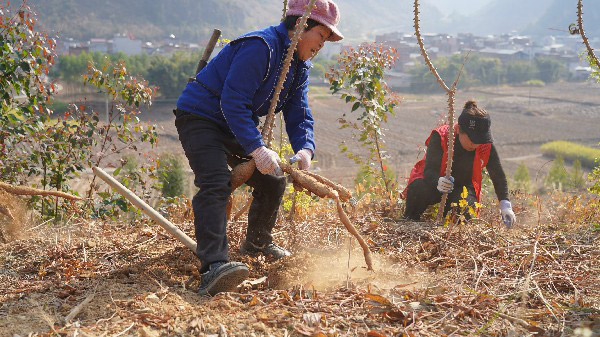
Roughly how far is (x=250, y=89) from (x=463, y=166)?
8.89ft

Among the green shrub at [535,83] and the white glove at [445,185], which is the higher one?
the white glove at [445,185]

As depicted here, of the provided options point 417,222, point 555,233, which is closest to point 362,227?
point 417,222

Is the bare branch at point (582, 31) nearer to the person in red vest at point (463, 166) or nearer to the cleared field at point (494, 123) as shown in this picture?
the person in red vest at point (463, 166)

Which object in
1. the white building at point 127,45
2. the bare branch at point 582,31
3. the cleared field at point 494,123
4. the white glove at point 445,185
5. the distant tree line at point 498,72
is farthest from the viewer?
the white building at point 127,45

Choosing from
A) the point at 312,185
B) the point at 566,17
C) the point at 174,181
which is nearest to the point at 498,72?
the point at 566,17

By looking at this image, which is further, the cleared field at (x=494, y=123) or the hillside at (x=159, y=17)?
the hillside at (x=159, y=17)

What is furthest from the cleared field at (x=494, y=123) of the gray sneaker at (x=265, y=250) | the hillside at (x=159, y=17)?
the hillside at (x=159, y=17)

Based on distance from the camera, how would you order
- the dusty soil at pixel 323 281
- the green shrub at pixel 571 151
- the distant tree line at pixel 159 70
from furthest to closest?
the distant tree line at pixel 159 70 < the green shrub at pixel 571 151 < the dusty soil at pixel 323 281

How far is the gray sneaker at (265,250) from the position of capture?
3.78 m

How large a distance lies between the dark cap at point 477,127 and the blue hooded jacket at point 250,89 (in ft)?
5.73

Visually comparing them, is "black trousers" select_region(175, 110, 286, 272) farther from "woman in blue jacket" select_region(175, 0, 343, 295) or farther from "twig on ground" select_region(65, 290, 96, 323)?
"twig on ground" select_region(65, 290, 96, 323)

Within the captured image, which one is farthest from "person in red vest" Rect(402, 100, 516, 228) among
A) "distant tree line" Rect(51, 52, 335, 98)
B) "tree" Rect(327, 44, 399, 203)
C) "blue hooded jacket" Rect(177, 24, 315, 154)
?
"distant tree line" Rect(51, 52, 335, 98)

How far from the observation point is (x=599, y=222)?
438cm

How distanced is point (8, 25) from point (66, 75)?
183 ft
